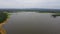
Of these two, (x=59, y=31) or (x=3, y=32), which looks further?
(x=59, y=31)

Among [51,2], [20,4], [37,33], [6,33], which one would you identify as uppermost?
[51,2]

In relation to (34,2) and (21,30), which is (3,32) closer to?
(21,30)

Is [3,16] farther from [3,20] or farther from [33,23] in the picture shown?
[33,23]

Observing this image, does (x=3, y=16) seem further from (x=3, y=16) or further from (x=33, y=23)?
(x=33, y=23)

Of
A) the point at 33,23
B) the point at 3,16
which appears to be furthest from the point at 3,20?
the point at 33,23

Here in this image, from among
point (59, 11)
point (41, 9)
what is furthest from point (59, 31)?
point (41, 9)

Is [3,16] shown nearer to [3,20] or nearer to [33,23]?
[3,20]

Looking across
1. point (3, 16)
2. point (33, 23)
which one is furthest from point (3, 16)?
point (33, 23)

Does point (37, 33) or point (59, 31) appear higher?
point (59, 31)
